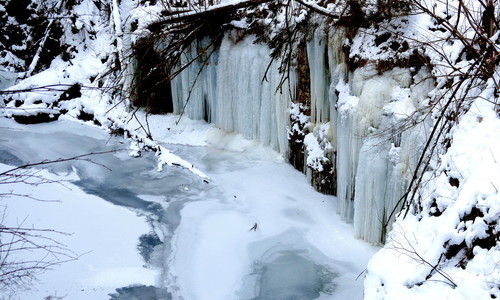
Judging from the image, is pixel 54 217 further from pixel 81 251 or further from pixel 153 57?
pixel 153 57

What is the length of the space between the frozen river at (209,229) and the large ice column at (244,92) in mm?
370

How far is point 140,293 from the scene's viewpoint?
5.00m

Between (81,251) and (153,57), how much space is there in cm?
544

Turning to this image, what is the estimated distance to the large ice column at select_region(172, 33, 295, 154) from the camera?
25.8 feet

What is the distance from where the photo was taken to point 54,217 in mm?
6215

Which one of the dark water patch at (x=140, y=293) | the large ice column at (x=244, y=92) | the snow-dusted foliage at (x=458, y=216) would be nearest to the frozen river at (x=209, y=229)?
→ the dark water patch at (x=140, y=293)

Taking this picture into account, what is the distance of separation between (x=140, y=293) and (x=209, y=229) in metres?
1.64

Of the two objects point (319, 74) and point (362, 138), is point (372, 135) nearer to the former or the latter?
point (362, 138)

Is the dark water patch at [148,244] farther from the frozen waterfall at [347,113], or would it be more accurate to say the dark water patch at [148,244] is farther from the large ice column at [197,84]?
the large ice column at [197,84]

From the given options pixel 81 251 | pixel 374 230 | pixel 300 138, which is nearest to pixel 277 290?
pixel 374 230

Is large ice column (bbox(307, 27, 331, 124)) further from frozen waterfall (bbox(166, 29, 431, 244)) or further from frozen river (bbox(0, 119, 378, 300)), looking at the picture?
frozen river (bbox(0, 119, 378, 300))

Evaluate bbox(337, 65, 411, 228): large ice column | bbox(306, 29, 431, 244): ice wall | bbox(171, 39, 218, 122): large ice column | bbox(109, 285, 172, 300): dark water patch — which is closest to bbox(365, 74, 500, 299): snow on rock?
bbox(306, 29, 431, 244): ice wall

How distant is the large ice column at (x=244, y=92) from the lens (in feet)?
25.8

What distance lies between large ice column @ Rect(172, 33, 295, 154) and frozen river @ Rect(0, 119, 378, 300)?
0.37 m
